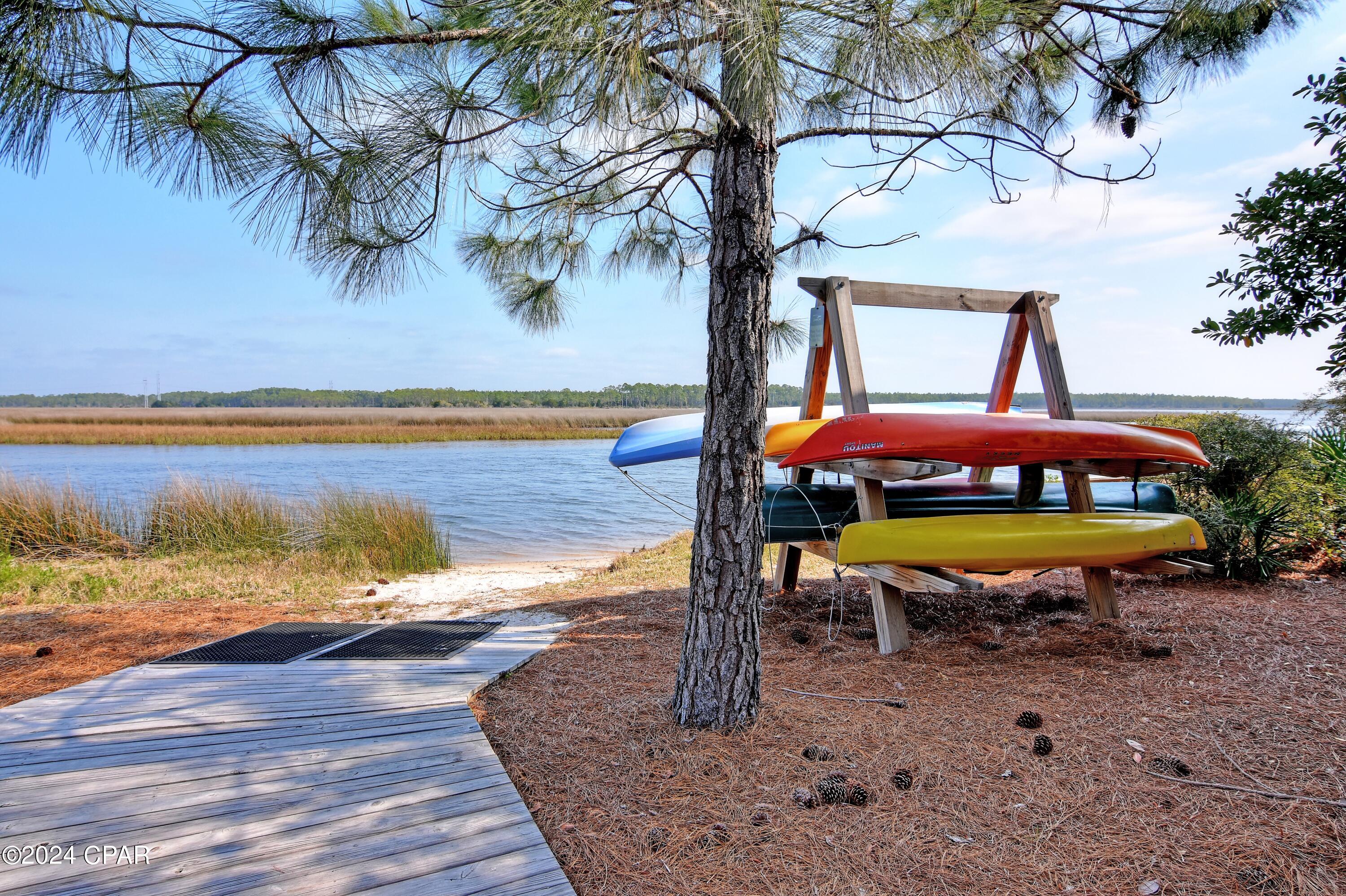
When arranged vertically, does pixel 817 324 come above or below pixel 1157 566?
above

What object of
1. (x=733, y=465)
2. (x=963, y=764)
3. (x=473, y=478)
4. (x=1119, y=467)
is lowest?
(x=473, y=478)

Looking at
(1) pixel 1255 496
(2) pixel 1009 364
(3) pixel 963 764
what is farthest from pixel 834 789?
(1) pixel 1255 496

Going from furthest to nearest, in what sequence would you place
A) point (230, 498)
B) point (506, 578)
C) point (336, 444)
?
point (336, 444) < point (230, 498) < point (506, 578)

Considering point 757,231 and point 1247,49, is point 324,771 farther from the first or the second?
point 1247,49

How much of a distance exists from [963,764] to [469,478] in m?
15.5

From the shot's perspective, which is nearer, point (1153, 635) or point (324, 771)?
point (324, 771)

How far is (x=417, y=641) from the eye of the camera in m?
3.62

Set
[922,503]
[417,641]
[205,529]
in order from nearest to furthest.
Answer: [417,641]
[922,503]
[205,529]

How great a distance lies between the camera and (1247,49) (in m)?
3.38

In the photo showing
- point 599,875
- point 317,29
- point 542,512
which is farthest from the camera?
point 542,512

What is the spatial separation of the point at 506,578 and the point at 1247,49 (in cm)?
613

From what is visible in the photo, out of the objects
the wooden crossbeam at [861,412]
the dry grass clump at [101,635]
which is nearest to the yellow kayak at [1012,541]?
the wooden crossbeam at [861,412]

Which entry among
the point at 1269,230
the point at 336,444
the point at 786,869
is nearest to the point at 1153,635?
the point at 1269,230

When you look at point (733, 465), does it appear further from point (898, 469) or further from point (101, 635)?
point (101, 635)
